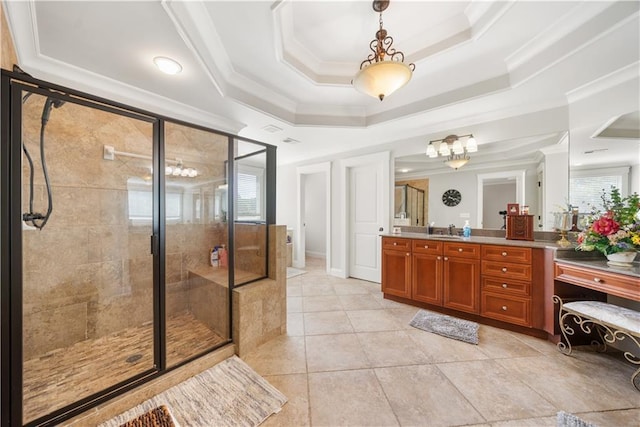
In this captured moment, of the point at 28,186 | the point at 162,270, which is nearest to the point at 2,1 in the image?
the point at 28,186

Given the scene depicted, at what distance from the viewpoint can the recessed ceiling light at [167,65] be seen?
1839 mm

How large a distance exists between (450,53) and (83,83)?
128 inches

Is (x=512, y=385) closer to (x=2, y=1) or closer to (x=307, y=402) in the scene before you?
(x=307, y=402)

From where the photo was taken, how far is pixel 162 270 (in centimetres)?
173

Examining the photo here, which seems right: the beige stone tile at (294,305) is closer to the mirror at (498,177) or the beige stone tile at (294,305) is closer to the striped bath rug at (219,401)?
the striped bath rug at (219,401)

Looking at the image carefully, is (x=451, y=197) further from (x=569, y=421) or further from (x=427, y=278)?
(x=569, y=421)

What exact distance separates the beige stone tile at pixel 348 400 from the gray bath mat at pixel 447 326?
103 centimetres

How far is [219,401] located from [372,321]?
169 cm

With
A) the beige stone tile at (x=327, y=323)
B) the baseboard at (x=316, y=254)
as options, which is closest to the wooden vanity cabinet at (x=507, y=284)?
the beige stone tile at (x=327, y=323)

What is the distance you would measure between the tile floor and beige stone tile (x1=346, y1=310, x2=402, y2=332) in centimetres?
2

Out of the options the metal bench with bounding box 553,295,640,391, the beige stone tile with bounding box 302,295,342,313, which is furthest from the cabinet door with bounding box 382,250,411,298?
the metal bench with bounding box 553,295,640,391

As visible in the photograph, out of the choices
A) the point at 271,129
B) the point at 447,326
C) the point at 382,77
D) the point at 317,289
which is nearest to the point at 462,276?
the point at 447,326

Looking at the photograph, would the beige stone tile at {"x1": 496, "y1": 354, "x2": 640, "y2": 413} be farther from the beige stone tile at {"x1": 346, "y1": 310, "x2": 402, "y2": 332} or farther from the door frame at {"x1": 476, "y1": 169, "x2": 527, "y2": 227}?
the door frame at {"x1": 476, "y1": 169, "x2": 527, "y2": 227}

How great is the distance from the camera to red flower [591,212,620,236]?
5.96ft
